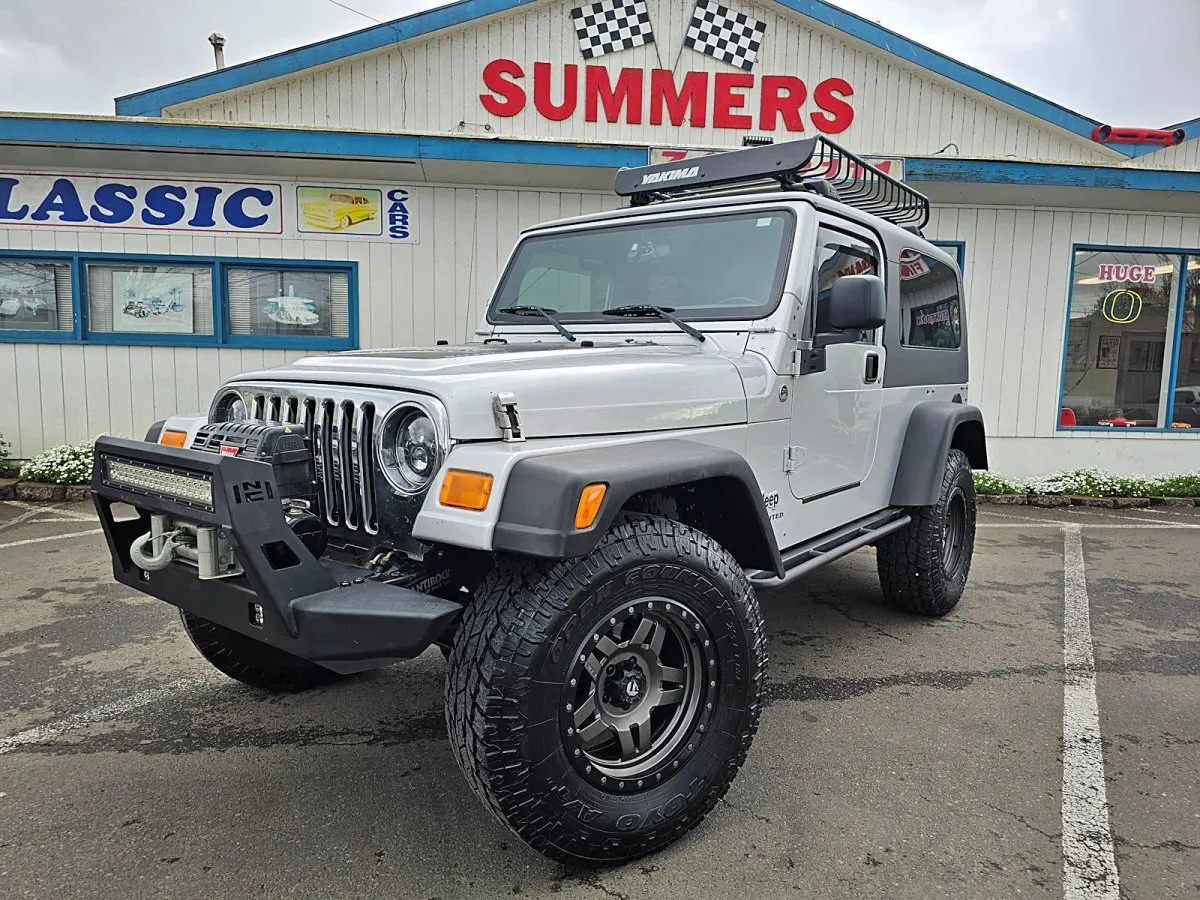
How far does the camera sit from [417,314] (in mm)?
8352

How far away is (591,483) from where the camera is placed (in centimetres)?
208

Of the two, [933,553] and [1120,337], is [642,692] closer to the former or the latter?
[933,553]

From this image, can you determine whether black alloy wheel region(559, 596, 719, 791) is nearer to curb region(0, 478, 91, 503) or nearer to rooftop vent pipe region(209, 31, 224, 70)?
curb region(0, 478, 91, 503)

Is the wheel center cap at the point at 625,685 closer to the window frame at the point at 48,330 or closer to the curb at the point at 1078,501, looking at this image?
the curb at the point at 1078,501

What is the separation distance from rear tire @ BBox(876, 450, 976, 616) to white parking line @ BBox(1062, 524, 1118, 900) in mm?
645

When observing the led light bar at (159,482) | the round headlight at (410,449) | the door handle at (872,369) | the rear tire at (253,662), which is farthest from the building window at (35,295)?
the door handle at (872,369)

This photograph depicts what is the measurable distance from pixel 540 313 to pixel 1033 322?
7389mm

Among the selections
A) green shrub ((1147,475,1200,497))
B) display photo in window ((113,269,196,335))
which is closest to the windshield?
display photo in window ((113,269,196,335))

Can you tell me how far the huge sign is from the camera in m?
7.86

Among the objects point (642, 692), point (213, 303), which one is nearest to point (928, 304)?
point (642, 692)

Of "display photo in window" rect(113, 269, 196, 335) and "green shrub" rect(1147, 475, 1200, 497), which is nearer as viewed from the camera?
"display photo in window" rect(113, 269, 196, 335)

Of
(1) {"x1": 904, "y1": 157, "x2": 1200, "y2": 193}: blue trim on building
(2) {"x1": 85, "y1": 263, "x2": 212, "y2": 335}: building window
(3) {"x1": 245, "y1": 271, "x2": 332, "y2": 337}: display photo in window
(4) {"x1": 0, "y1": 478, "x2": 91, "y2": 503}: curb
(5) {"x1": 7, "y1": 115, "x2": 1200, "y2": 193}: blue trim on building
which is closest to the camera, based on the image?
(5) {"x1": 7, "y1": 115, "x2": 1200, "y2": 193}: blue trim on building

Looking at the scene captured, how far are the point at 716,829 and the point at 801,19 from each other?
29.1 ft

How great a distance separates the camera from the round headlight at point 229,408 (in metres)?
2.80
